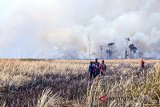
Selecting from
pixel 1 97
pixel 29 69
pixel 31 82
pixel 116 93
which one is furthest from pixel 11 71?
pixel 116 93

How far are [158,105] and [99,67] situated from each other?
1585 cm

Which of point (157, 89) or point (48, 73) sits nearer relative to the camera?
point (157, 89)

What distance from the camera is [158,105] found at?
345 inches

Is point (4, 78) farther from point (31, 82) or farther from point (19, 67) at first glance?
point (19, 67)

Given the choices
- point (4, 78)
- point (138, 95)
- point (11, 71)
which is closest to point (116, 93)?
point (138, 95)

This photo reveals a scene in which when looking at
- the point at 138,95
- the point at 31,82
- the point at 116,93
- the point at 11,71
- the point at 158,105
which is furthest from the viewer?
the point at 11,71

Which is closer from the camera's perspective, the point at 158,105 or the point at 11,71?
the point at 158,105

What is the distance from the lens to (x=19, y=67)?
83.7ft

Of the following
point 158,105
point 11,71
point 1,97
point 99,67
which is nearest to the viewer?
point 158,105

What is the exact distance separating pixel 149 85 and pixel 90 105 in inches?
68.4

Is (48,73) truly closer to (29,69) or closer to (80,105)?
(29,69)

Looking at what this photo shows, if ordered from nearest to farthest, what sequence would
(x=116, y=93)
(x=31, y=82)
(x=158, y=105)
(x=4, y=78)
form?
(x=158, y=105), (x=116, y=93), (x=4, y=78), (x=31, y=82)

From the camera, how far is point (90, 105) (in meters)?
8.86

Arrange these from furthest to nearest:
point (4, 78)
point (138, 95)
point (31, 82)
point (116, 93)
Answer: point (31, 82) → point (4, 78) → point (116, 93) → point (138, 95)
